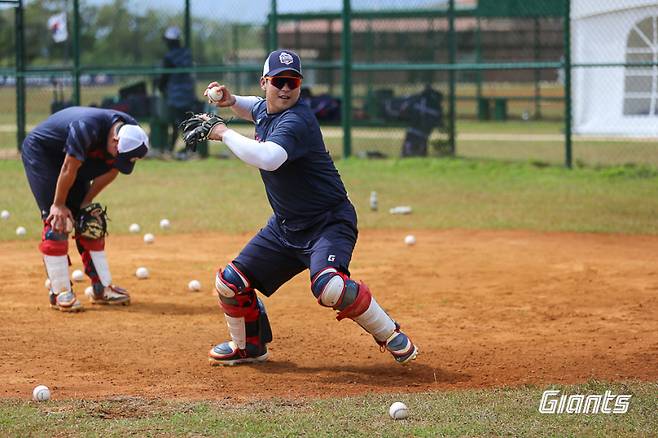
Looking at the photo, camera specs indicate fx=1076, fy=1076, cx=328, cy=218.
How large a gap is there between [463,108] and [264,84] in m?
28.2

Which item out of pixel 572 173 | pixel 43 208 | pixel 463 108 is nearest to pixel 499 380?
pixel 43 208

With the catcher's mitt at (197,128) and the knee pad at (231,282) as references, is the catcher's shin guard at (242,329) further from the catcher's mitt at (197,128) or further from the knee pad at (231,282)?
the catcher's mitt at (197,128)

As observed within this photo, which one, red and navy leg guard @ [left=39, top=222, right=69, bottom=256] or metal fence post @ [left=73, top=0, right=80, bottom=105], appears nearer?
red and navy leg guard @ [left=39, top=222, right=69, bottom=256]

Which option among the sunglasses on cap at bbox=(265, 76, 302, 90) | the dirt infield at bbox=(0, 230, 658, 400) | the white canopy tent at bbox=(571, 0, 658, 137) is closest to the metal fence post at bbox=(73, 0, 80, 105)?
the dirt infield at bbox=(0, 230, 658, 400)

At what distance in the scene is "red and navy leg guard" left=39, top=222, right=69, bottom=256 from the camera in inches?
348

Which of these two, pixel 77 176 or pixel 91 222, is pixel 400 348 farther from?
pixel 77 176

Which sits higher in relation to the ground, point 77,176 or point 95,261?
point 77,176

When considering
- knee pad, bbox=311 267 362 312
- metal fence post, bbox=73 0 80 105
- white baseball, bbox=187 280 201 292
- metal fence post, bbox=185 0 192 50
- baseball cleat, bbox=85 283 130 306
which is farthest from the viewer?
metal fence post, bbox=185 0 192 50

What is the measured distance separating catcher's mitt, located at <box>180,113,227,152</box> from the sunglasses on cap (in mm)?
406

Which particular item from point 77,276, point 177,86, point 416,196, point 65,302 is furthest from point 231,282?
point 177,86

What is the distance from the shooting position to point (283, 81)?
6852 millimetres

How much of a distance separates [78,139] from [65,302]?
1.37 meters

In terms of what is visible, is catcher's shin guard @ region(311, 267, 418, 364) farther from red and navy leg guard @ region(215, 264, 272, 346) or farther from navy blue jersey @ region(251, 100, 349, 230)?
red and navy leg guard @ region(215, 264, 272, 346)

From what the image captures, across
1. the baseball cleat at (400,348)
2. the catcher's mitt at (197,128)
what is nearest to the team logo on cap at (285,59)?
the catcher's mitt at (197,128)
